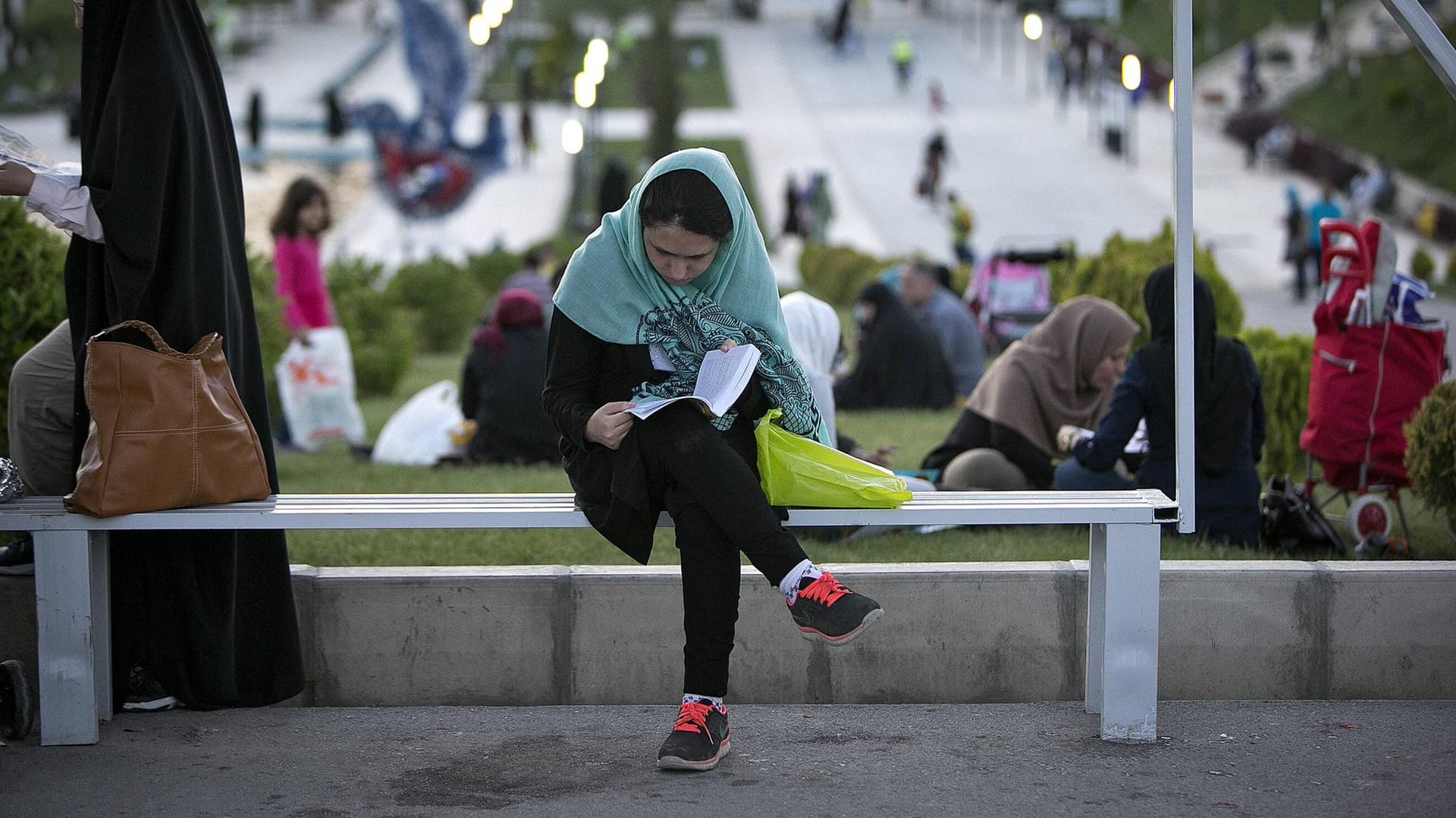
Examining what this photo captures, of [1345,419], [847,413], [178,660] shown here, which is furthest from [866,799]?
[847,413]

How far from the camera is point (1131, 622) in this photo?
13.1 feet

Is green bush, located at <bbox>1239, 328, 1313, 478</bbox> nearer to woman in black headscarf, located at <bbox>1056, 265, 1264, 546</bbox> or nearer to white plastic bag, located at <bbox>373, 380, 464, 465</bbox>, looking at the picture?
woman in black headscarf, located at <bbox>1056, 265, 1264, 546</bbox>

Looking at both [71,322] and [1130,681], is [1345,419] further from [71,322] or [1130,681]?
[71,322]

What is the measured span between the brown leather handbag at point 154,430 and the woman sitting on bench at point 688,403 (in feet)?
2.67

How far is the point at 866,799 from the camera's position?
368 centimetres

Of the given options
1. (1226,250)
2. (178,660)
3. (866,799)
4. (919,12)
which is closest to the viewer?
(866,799)

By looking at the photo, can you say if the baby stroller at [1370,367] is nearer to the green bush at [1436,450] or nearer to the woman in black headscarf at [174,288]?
the green bush at [1436,450]

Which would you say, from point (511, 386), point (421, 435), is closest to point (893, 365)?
point (511, 386)

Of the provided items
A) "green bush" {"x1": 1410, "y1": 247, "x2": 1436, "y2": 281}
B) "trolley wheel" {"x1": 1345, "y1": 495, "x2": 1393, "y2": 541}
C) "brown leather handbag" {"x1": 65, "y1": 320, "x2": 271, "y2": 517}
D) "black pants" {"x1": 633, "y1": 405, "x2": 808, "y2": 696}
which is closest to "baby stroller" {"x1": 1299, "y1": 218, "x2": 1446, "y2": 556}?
"trolley wheel" {"x1": 1345, "y1": 495, "x2": 1393, "y2": 541}

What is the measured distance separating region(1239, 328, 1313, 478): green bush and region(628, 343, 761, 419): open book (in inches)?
154

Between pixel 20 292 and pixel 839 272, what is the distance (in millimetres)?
17764

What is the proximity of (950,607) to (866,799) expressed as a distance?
881mm

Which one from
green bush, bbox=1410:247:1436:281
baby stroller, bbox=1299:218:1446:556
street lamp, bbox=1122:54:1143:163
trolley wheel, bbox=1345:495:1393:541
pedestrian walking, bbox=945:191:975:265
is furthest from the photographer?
street lamp, bbox=1122:54:1143:163

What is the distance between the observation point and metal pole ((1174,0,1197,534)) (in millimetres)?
3977
